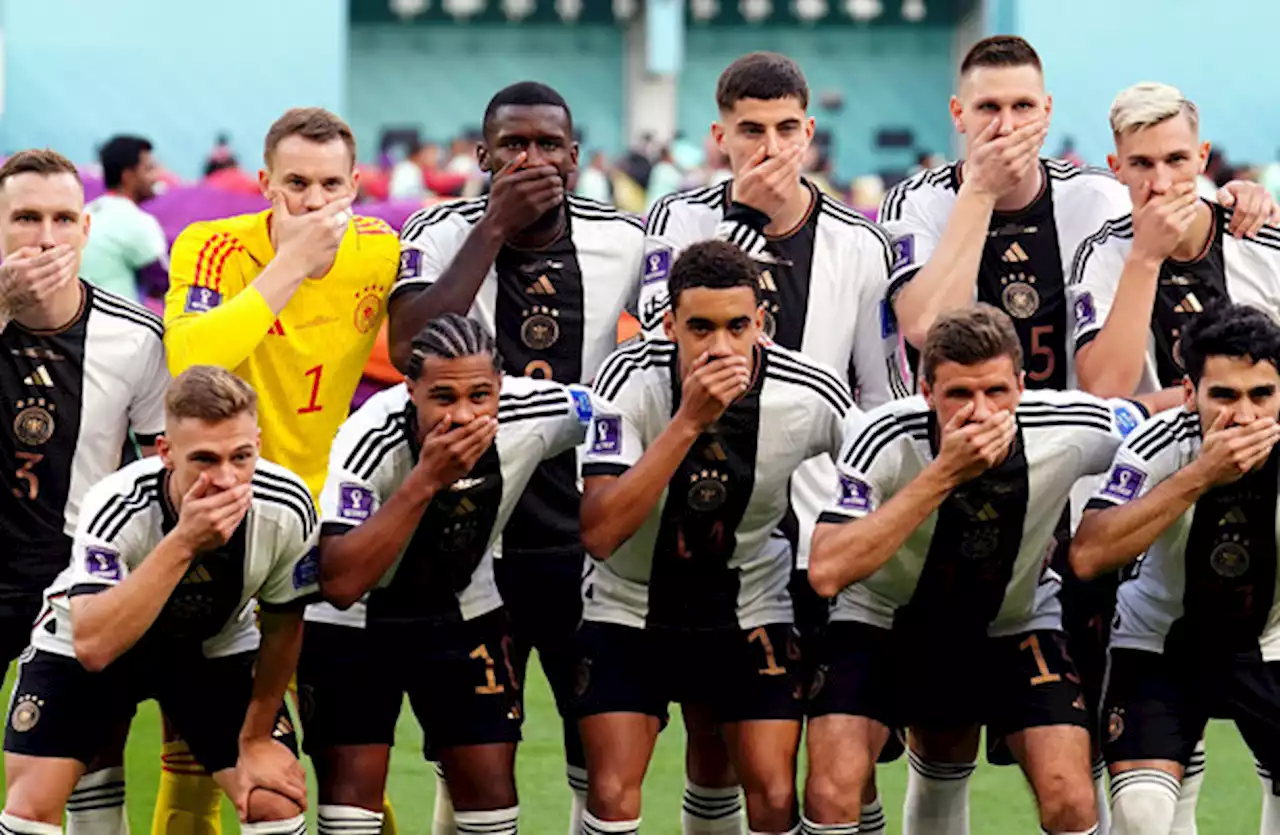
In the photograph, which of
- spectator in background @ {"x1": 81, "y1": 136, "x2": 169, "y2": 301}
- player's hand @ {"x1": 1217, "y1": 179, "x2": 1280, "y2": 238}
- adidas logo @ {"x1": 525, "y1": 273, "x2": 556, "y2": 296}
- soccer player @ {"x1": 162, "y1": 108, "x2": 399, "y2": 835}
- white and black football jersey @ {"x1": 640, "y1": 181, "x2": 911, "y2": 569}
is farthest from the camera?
spectator in background @ {"x1": 81, "y1": 136, "x2": 169, "y2": 301}

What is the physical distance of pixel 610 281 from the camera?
6168mm

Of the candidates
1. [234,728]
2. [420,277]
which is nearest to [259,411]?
[420,277]

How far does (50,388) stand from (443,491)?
3.95ft

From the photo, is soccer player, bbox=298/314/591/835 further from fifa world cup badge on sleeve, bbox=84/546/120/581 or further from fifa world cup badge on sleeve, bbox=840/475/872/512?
fifa world cup badge on sleeve, bbox=840/475/872/512

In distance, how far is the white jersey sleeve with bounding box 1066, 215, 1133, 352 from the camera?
19.9 feet

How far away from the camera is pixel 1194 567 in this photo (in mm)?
5508

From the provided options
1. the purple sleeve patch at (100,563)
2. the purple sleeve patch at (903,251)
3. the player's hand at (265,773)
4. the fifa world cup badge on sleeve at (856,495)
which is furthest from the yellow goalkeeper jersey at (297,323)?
the fifa world cup badge on sleeve at (856,495)

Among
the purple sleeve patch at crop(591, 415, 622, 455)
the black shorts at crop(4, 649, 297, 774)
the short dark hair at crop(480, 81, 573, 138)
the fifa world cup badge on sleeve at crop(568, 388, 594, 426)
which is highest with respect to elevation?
the short dark hair at crop(480, 81, 573, 138)

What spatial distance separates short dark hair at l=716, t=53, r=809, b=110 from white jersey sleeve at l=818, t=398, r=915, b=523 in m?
1.05

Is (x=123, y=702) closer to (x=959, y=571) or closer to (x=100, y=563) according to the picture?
(x=100, y=563)

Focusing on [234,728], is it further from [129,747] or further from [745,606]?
[129,747]

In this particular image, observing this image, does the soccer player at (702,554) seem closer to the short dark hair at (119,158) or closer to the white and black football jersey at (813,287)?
the white and black football jersey at (813,287)

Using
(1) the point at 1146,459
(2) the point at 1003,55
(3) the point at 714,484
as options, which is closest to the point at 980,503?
(1) the point at 1146,459

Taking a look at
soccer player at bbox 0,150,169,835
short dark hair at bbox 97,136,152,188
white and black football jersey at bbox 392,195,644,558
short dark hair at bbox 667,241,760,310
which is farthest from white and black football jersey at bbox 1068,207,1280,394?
short dark hair at bbox 97,136,152,188
